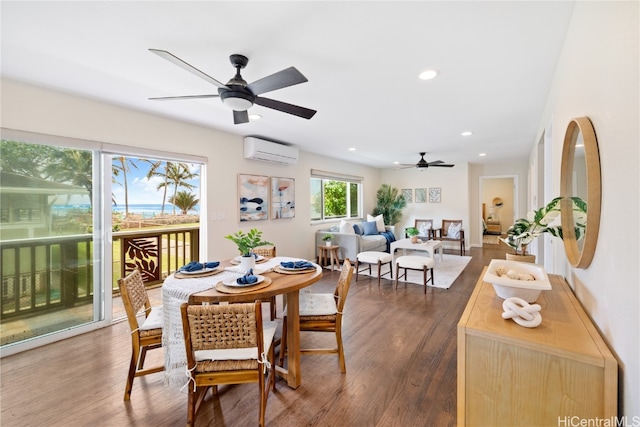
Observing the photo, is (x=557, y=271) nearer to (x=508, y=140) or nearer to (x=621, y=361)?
(x=621, y=361)

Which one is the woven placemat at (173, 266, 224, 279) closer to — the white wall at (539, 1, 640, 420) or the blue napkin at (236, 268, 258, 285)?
the blue napkin at (236, 268, 258, 285)

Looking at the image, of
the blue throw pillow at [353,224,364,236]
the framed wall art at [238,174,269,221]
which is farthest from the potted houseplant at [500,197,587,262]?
the blue throw pillow at [353,224,364,236]

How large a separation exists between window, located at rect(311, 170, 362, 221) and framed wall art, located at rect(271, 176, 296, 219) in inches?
32.1

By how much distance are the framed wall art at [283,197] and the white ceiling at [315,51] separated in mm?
1722

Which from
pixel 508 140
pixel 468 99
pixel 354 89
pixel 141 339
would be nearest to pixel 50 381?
pixel 141 339

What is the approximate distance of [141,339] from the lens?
1860mm

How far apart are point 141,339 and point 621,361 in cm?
239

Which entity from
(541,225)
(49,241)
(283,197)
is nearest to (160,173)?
(283,197)

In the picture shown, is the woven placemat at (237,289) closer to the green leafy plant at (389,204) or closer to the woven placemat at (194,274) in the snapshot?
the woven placemat at (194,274)

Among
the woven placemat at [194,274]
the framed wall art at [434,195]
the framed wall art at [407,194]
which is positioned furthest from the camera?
the framed wall art at [407,194]

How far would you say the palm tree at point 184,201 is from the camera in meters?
5.18

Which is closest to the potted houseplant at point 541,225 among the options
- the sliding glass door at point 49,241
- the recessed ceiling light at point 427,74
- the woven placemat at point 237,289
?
the recessed ceiling light at point 427,74

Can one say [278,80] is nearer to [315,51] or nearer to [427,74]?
[315,51]

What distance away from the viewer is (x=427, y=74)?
235cm
